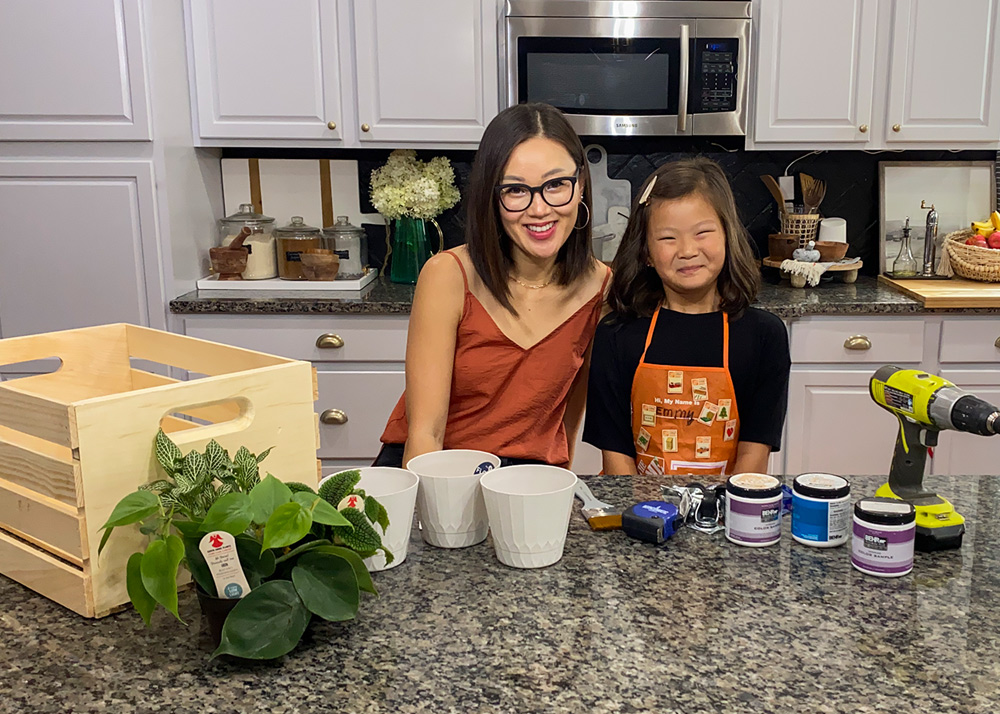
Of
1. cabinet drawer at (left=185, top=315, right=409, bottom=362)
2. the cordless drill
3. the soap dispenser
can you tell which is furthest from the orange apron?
the soap dispenser

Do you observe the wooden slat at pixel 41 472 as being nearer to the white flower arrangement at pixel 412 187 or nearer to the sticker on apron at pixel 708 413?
the sticker on apron at pixel 708 413

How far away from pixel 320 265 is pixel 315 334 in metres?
0.27

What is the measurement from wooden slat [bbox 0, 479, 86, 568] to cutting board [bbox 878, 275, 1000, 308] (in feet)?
8.59

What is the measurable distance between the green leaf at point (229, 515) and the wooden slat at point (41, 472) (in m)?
0.16

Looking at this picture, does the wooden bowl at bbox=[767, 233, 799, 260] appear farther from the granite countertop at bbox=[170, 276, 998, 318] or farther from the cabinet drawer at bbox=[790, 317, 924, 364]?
the cabinet drawer at bbox=[790, 317, 924, 364]

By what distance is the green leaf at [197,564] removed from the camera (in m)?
0.86

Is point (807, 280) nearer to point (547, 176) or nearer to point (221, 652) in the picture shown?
point (547, 176)

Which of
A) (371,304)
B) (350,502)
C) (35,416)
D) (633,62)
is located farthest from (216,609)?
(633,62)

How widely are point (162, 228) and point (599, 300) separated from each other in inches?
65.4

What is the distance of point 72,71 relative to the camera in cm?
275

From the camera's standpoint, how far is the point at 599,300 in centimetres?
179

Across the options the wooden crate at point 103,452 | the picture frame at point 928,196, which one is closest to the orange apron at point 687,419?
the wooden crate at point 103,452

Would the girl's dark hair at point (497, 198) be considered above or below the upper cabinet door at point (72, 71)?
below

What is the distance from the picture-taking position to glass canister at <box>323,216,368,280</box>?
127 inches
